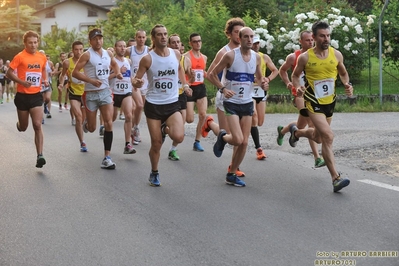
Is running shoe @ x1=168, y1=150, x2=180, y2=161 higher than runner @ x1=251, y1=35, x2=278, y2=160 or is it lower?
lower

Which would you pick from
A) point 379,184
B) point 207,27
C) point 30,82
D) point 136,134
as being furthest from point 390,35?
point 379,184

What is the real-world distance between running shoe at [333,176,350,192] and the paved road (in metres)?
0.08

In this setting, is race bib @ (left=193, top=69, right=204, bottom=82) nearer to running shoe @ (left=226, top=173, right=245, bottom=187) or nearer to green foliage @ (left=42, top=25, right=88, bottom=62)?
running shoe @ (left=226, top=173, right=245, bottom=187)

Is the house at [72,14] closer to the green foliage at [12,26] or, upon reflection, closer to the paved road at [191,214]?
the green foliage at [12,26]

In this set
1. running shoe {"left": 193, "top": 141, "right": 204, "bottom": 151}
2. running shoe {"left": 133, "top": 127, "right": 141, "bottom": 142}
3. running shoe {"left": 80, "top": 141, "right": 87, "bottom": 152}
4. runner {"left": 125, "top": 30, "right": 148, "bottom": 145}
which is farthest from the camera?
running shoe {"left": 133, "top": 127, "right": 141, "bottom": 142}

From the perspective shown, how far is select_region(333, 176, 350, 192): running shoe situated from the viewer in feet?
28.1

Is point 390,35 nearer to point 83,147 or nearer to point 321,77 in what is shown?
point 83,147

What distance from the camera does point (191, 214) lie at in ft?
25.3

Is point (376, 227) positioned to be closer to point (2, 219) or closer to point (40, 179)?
point (2, 219)

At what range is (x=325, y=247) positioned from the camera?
6230 mm

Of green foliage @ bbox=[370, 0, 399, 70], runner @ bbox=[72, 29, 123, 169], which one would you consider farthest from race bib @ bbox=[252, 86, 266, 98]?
green foliage @ bbox=[370, 0, 399, 70]

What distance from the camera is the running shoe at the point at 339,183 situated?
8.55 metres

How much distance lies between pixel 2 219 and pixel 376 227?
11.6 ft

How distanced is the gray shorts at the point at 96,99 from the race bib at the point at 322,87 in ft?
11.5
